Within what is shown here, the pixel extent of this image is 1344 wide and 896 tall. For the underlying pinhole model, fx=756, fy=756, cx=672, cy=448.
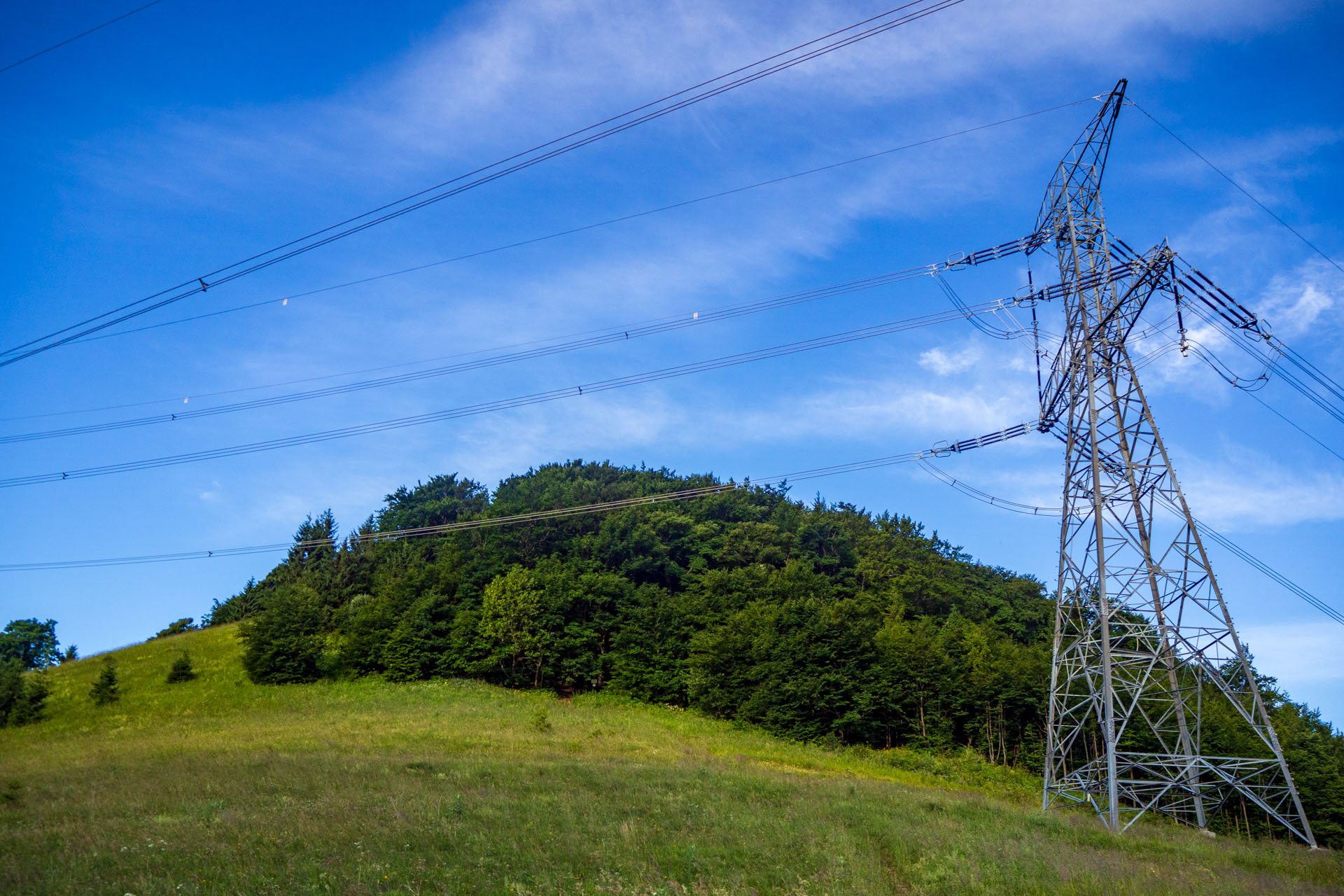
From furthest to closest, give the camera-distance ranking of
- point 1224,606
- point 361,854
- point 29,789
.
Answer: point 1224,606, point 29,789, point 361,854

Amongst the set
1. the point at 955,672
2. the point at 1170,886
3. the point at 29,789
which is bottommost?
the point at 29,789

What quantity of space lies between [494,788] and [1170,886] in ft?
46.4

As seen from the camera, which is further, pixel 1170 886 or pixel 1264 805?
pixel 1264 805

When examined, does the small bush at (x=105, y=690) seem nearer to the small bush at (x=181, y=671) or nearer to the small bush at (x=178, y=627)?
the small bush at (x=181, y=671)

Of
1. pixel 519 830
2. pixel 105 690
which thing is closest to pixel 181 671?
pixel 105 690

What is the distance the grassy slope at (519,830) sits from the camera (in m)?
11.0

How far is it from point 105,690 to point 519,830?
1376 inches

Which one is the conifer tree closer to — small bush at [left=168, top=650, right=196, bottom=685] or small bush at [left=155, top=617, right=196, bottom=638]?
small bush at [left=168, top=650, right=196, bottom=685]

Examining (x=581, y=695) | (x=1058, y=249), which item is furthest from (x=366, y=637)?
(x=1058, y=249)

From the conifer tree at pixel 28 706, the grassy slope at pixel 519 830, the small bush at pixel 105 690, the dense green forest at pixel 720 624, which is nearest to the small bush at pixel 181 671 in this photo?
the dense green forest at pixel 720 624

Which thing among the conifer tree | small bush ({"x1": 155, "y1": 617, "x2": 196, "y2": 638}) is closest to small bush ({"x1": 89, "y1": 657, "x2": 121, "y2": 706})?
the conifer tree

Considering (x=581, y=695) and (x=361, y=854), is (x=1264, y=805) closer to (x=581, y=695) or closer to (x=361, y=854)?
(x=361, y=854)

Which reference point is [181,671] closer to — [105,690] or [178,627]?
[105,690]

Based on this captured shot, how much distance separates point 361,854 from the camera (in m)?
11.5
